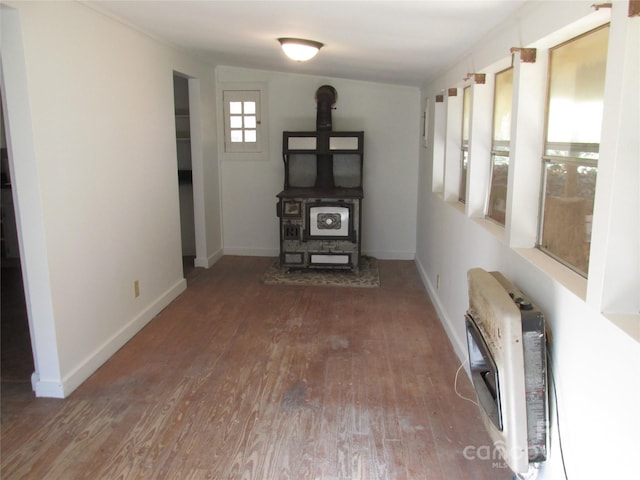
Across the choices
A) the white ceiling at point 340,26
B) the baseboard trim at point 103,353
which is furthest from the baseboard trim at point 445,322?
the baseboard trim at point 103,353

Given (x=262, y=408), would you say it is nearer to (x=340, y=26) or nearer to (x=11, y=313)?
(x=340, y=26)

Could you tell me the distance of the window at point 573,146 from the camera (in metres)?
1.70

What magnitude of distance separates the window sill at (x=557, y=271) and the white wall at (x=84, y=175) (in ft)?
7.57

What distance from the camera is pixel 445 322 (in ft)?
11.9

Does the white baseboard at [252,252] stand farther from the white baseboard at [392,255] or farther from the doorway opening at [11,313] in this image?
the doorway opening at [11,313]

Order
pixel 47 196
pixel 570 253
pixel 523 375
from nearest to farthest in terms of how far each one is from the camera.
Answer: pixel 523 375
pixel 570 253
pixel 47 196

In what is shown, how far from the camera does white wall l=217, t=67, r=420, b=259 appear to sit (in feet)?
18.1

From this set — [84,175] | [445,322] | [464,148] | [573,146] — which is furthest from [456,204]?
[84,175]

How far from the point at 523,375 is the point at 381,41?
7.10ft

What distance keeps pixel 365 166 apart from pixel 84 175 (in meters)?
3.43

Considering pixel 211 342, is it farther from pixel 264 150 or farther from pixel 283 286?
pixel 264 150

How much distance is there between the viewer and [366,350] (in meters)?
3.29

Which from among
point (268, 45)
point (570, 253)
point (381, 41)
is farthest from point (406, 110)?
point (570, 253)

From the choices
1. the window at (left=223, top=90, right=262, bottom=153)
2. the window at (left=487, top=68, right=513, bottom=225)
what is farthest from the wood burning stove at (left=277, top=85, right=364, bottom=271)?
the window at (left=487, top=68, right=513, bottom=225)
